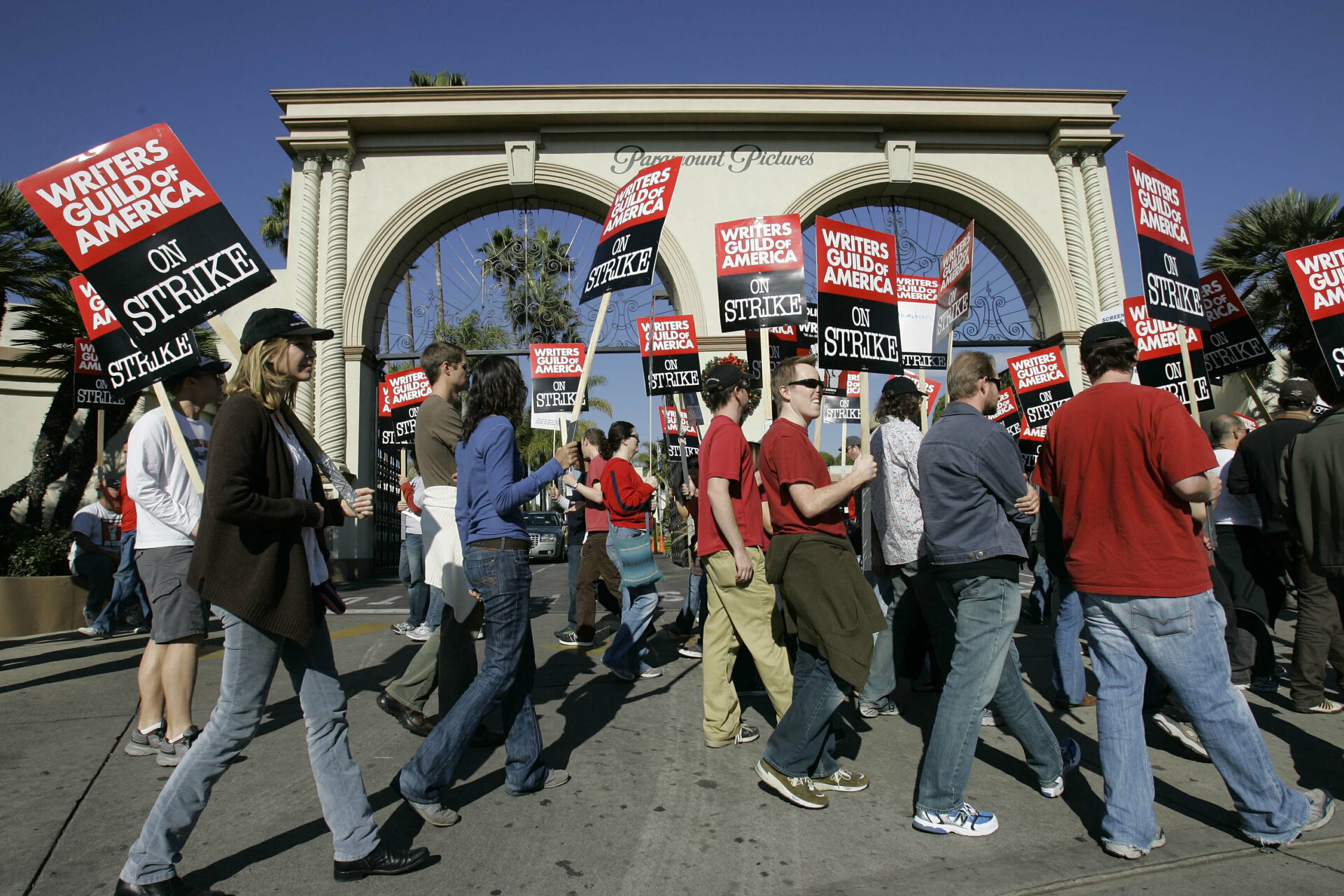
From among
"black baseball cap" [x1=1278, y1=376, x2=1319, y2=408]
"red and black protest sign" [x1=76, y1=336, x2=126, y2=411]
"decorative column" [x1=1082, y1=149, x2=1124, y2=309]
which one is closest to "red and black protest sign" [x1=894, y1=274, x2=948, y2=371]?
"black baseball cap" [x1=1278, y1=376, x2=1319, y2=408]

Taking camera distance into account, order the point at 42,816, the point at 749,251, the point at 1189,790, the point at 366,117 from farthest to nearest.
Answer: the point at 366,117 < the point at 749,251 < the point at 1189,790 < the point at 42,816

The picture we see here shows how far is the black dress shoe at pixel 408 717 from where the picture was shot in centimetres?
452

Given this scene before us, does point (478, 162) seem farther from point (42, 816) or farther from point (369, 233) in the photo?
point (42, 816)

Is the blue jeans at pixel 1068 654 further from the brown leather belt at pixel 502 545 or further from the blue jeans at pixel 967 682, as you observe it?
the brown leather belt at pixel 502 545

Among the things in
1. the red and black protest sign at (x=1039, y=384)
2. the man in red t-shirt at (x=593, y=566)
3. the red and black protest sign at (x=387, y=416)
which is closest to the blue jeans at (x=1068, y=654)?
the man in red t-shirt at (x=593, y=566)

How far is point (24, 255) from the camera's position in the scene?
471 inches

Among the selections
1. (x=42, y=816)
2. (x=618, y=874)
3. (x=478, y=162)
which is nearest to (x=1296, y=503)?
(x=618, y=874)

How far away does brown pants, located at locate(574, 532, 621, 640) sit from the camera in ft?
22.7

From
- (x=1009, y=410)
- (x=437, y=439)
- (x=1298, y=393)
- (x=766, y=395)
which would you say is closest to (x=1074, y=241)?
(x=1009, y=410)

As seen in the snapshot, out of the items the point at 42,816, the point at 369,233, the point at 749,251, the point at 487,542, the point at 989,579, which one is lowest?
the point at 42,816

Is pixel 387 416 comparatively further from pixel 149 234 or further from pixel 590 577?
pixel 149 234

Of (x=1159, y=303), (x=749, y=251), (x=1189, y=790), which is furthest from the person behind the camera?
(x=749, y=251)

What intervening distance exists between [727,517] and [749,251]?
3938 mm

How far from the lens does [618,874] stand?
288 centimetres
